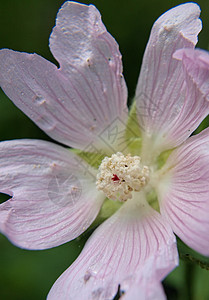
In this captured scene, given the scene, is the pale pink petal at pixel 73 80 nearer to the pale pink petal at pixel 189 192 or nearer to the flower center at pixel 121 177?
the flower center at pixel 121 177

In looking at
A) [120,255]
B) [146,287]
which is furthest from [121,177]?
[146,287]

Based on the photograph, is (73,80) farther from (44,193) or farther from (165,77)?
(44,193)

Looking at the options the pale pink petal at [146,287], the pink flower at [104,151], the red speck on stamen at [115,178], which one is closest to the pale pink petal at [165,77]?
the pink flower at [104,151]

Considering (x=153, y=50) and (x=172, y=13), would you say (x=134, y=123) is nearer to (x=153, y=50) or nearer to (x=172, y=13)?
(x=153, y=50)

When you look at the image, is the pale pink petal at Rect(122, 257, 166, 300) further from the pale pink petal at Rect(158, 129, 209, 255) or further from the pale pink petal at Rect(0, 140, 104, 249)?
the pale pink petal at Rect(0, 140, 104, 249)

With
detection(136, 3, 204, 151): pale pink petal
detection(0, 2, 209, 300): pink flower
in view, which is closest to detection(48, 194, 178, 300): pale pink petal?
detection(0, 2, 209, 300): pink flower

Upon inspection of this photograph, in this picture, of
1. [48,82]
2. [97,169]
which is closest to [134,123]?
[97,169]
